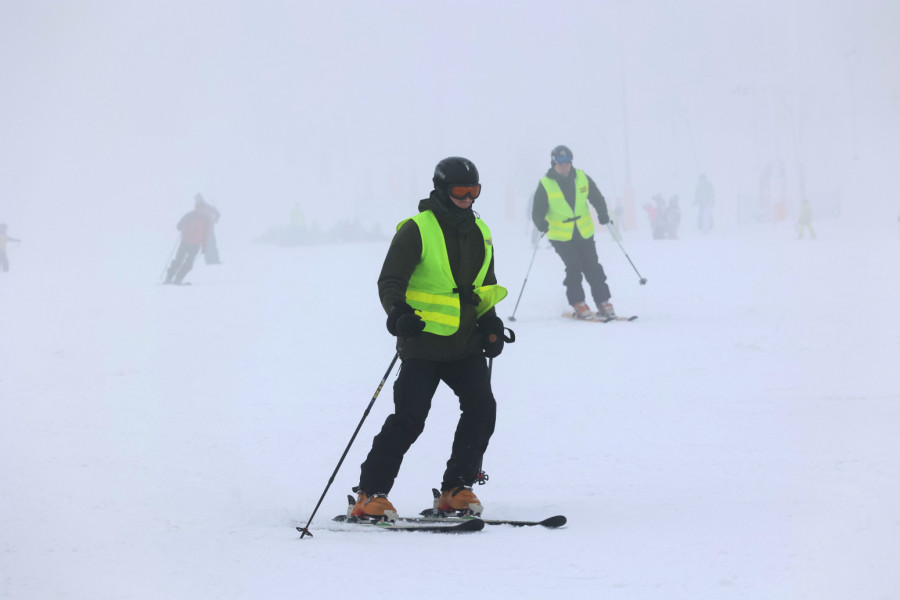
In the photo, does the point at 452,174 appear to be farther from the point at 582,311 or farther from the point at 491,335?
the point at 582,311

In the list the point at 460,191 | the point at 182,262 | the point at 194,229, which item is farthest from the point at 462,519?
the point at 182,262

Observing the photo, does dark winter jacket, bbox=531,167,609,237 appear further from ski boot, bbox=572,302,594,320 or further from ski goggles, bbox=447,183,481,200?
ski goggles, bbox=447,183,481,200

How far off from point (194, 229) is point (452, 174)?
14.3 m

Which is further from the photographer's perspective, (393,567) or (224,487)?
(224,487)

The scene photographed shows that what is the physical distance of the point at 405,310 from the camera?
4.21 metres

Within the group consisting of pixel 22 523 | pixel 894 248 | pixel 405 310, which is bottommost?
pixel 894 248

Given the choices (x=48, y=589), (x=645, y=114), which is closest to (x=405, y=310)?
(x=48, y=589)

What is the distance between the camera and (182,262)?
59.5 ft

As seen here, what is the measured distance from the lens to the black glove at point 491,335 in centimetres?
450

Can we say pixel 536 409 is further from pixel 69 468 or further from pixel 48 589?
pixel 48 589

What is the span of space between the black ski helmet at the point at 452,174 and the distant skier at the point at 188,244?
14.0 metres

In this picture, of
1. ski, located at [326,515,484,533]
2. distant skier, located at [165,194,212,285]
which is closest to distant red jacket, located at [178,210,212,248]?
distant skier, located at [165,194,212,285]

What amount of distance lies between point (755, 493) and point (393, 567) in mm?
1969

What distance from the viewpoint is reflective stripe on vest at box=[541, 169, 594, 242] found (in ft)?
34.9
